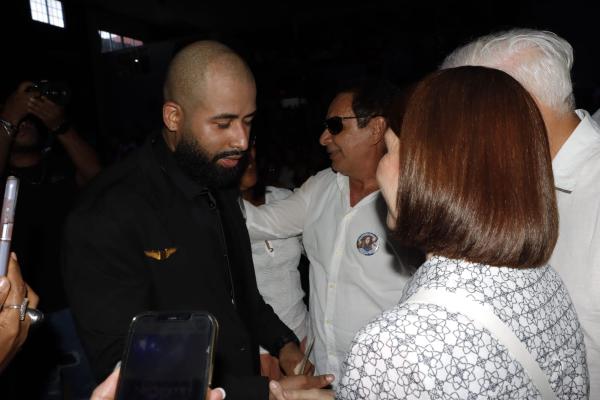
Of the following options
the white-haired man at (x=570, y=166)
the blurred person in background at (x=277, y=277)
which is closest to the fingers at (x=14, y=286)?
the blurred person in background at (x=277, y=277)

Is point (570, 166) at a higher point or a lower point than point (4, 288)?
higher

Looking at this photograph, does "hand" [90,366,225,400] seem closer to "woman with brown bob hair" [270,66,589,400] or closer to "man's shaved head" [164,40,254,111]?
"woman with brown bob hair" [270,66,589,400]

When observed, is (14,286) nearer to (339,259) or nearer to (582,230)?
(339,259)

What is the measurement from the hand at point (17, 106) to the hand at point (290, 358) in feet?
7.60

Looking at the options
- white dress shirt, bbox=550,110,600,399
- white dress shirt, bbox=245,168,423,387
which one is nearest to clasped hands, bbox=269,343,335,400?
white dress shirt, bbox=245,168,423,387

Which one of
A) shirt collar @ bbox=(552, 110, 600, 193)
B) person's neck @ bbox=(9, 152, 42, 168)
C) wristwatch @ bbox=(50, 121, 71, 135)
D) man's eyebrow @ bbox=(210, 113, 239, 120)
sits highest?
wristwatch @ bbox=(50, 121, 71, 135)

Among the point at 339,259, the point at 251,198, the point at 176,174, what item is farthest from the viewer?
the point at 251,198

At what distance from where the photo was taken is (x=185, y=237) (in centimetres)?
173

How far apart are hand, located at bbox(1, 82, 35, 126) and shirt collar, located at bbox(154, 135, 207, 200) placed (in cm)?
149

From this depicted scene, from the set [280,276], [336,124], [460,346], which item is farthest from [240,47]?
[460,346]

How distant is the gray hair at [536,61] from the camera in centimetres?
156

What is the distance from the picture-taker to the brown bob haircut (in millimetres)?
936

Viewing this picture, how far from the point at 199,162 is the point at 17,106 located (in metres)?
1.76

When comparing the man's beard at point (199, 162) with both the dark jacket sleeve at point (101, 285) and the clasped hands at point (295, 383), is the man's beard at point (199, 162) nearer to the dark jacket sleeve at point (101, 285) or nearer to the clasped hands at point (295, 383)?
the dark jacket sleeve at point (101, 285)
